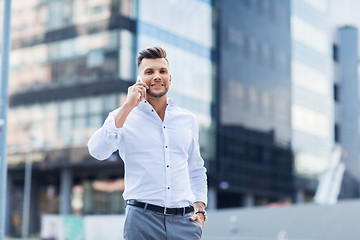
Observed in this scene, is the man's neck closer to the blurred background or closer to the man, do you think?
the man

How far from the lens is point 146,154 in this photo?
3510 mm

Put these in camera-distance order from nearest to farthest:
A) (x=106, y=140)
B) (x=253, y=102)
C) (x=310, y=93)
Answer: (x=106, y=140)
(x=253, y=102)
(x=310, y=93)

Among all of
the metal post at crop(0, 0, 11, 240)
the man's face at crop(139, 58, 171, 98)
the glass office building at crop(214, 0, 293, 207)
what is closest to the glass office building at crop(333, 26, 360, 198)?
the glass office building at crop(214, 0, 293, 207)

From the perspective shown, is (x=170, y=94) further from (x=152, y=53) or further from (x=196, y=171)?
(x=152, y=53)

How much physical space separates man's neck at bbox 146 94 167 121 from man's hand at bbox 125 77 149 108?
0.13 meters

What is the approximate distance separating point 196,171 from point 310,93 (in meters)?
54.7

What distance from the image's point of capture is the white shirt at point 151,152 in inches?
135

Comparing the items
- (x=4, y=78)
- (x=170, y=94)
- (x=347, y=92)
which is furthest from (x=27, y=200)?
(x=4, y=78)

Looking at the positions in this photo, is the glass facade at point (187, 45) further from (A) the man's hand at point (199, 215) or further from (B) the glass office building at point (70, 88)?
(A) the man's hand at point (199, 215)

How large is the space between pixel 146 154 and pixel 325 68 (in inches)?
2298

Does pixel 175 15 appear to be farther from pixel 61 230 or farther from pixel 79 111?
pixel 61 230

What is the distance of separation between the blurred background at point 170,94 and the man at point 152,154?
31.6 meters

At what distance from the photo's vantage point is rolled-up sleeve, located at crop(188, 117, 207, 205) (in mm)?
3811

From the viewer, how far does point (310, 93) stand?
57.2 m
